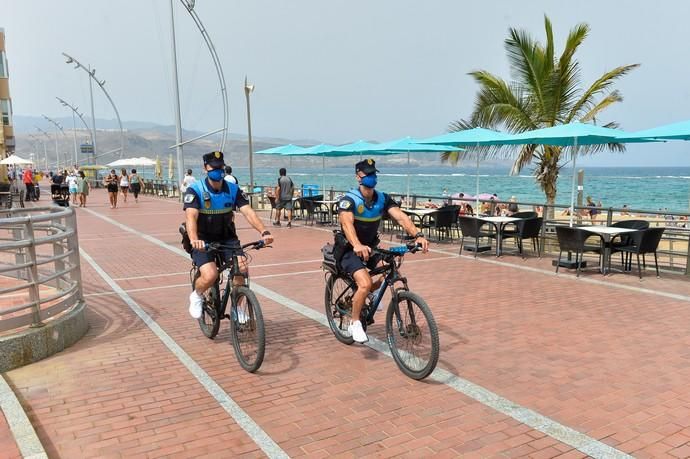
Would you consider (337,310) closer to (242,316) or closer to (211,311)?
(242,316)

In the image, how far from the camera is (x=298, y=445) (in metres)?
3.67

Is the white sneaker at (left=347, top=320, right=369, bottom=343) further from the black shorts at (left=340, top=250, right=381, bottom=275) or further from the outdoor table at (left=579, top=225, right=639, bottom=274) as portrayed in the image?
the outdoor table at (left=579, top=225, right=639, bottom=274)

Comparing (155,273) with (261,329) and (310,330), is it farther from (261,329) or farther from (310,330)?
(261,329)

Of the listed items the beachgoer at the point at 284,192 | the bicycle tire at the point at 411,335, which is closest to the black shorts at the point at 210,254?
the bicycle tire at the point at 411,335

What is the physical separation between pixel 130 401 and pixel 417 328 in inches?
90.5

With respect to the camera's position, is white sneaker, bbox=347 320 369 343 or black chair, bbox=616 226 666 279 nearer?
white sneaker, bbox=347 320 369 343

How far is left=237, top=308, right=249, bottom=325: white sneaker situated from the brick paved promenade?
43cm

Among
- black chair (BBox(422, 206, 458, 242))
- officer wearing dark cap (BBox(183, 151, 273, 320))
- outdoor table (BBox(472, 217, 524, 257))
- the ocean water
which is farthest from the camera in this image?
the ocean water

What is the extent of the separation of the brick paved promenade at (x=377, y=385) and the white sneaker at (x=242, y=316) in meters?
0.43

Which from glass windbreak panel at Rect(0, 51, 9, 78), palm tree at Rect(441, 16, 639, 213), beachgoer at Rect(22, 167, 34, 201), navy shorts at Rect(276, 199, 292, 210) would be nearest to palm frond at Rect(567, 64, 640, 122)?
palm tree at Rect(441, 16, 639, 213)

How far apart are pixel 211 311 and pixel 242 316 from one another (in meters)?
0.80

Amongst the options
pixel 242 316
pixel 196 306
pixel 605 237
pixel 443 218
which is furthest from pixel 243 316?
pixel 443 218

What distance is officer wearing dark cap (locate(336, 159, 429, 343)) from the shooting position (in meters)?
4.95

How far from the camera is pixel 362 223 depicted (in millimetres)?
5074
